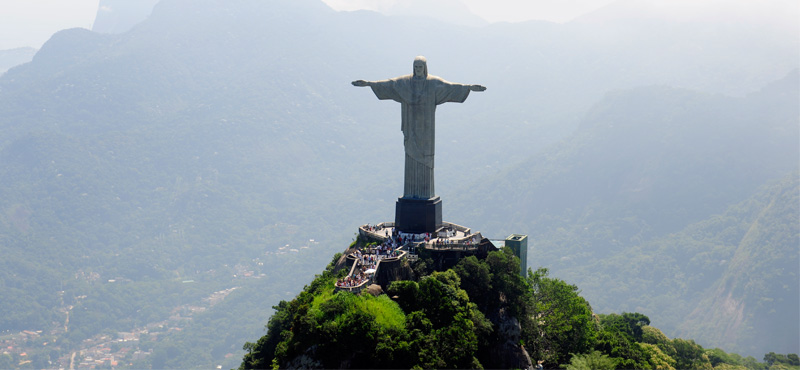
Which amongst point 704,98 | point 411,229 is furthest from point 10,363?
point 704,98

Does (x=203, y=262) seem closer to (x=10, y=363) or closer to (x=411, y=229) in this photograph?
(x=10, y=363)

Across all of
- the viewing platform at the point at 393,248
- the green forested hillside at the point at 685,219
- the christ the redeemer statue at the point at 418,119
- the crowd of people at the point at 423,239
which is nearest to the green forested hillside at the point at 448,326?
the viewing platform at the point at 393,248

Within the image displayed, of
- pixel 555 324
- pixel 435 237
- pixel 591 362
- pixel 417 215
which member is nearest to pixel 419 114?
pixel 417 215

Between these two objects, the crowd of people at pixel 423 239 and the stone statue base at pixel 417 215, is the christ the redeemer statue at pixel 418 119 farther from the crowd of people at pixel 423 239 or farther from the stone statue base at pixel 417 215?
the crowd of people at pixel 423 239

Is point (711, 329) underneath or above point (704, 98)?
underneath

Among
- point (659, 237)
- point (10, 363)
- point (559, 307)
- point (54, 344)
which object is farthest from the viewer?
point (659, 237)

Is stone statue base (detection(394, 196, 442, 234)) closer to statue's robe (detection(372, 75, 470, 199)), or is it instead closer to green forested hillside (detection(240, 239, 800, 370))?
statue's robe (detection(372, 75, 470, 199))

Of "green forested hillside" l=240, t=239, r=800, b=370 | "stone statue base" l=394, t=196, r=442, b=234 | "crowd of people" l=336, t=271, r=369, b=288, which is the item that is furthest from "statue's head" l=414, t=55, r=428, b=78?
"crowd of people" l=336, t=271, r=369, b=288
